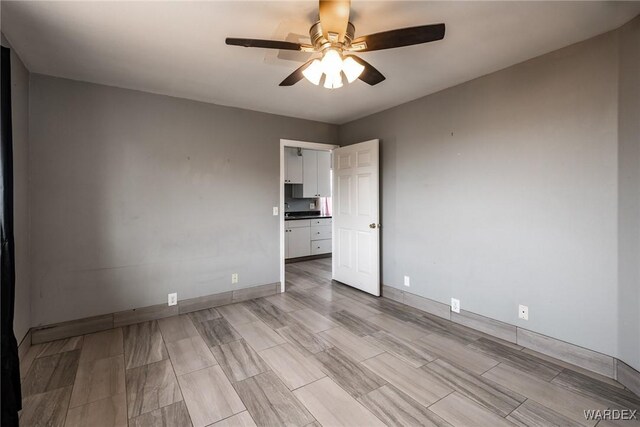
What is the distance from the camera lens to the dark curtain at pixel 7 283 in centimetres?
150

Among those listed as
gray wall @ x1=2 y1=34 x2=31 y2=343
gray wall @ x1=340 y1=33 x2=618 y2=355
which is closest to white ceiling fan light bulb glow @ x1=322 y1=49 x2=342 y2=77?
gray wall @ x1=340 y1=33 x2=618 y2=355

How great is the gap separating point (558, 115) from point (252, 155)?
10.3ft

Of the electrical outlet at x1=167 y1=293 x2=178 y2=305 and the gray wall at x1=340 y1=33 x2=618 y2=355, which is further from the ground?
the gray wall at x1=340 y1=33 x2=618 y2=355

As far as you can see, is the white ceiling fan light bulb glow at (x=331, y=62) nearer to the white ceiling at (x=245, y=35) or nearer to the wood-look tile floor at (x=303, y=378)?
the white ceiling at (x=245, y=35)

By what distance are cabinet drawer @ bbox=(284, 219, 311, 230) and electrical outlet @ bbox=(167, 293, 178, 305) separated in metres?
2.75

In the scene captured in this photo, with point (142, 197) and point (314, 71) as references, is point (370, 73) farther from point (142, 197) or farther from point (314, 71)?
point (142, 197)

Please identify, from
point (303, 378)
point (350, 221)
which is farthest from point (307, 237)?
point (303, 378)

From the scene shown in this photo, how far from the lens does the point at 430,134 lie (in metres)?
3.26

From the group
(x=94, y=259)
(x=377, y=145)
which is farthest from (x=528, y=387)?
(x=94, y=259)

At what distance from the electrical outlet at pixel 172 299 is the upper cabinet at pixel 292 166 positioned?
3.24 m

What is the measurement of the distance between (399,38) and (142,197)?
288 centimetres

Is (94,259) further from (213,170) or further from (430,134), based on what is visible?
(430,134)

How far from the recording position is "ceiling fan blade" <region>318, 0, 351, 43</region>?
1442 mm

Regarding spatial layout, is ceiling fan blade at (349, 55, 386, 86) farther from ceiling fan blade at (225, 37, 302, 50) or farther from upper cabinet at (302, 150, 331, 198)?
upper cabinet at (302, 150, 331, 198)
